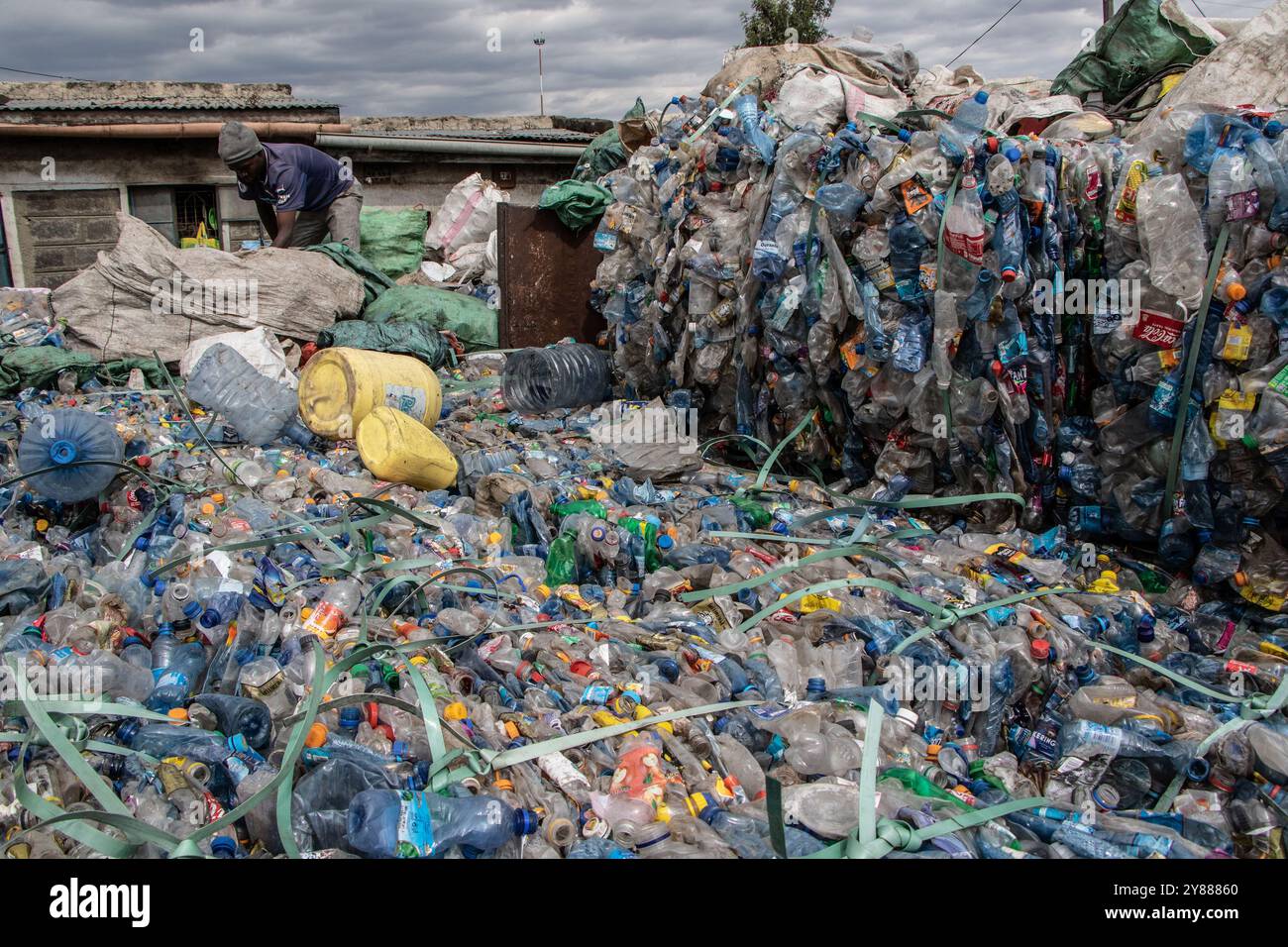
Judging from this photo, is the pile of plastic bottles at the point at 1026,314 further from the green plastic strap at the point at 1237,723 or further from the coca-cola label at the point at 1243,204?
the green plastic strap at the point at 1237,723

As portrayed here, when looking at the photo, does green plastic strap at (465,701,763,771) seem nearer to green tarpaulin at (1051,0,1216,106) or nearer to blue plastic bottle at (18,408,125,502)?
blue plastic bottle at (18,408,125,502)

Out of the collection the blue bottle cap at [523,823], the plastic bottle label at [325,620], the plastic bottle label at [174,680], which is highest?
the plastic bottle label at [325,620]

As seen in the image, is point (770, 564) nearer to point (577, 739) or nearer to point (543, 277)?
point (577, 739)

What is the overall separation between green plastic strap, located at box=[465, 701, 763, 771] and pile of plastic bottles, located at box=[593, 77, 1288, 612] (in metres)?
2.25

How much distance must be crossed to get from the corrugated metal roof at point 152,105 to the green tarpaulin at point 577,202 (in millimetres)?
6361

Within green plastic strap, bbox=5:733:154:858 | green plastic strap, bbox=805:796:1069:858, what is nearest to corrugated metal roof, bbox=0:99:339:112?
green plastic strap, bbox=5:733:154:858

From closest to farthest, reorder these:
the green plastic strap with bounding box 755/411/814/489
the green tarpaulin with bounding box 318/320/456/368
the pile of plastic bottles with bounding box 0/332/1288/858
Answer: the pile of plastic bottles with bounding box 0/332/1288/858 → the green plastic strap with bounding box 755/411/814/489 → the green tarpaulin with bounding box 318/320/456/368

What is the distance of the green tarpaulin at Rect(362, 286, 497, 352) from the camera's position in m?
7.23

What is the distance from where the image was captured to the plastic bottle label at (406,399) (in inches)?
205

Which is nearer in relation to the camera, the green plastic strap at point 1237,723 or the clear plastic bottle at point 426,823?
the clear plastic bottle at point 426,823

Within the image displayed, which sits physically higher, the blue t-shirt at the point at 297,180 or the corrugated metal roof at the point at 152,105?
the corrugated metal roof at the point at 152,105

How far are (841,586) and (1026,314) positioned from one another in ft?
5.44

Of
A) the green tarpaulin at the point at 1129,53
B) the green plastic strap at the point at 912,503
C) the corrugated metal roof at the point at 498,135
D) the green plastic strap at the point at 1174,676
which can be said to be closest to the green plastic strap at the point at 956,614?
the green plastic strap at the point at 1174,676

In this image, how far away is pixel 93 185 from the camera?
34.4 ft
